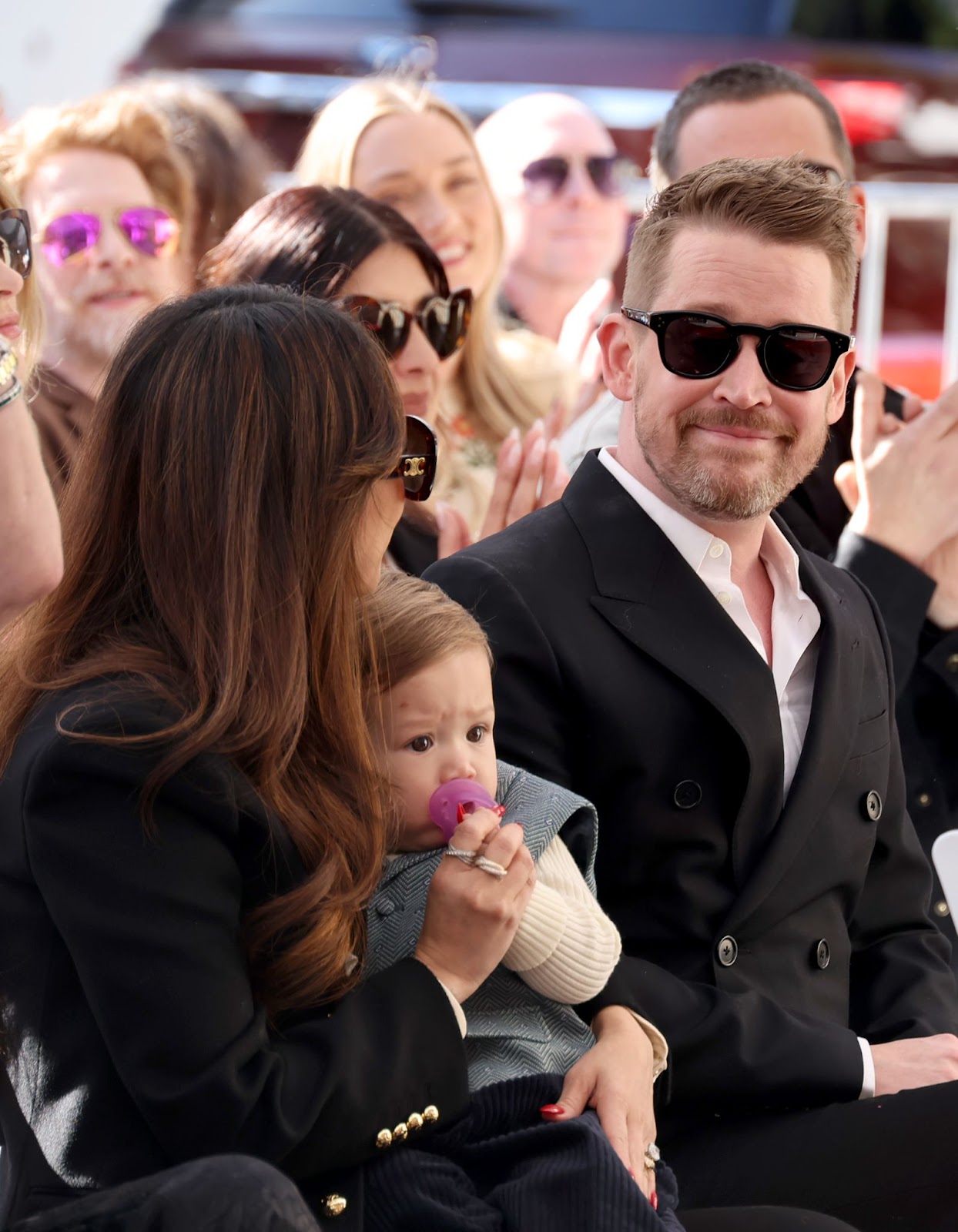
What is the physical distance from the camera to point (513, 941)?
2.22m

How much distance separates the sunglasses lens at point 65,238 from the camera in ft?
14.5

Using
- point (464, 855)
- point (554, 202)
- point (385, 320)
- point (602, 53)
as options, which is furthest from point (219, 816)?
point (602, 53)

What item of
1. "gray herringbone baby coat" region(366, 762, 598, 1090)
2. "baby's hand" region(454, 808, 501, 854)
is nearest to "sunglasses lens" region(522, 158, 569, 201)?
"gray herringbone baby coat" region(366, 762, 598, 1090)

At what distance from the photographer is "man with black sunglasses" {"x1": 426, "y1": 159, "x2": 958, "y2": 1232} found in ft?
8.18

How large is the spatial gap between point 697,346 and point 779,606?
0.47 meters

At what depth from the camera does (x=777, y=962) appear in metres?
2.65

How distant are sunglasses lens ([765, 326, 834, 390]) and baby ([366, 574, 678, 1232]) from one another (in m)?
0.68

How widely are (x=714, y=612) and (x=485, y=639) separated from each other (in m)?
0.47

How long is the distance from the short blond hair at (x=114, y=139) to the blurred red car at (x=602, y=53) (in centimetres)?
563

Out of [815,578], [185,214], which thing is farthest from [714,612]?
[185,214]

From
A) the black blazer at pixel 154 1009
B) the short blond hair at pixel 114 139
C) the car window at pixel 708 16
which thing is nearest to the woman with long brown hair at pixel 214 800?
the black blazer at pixel 154 1009

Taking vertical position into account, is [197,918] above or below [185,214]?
below

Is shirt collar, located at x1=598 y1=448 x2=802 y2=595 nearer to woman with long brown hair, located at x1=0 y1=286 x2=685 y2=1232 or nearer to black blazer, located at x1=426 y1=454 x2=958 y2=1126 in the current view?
black blazer, located at x1=426 y1=454 x2=958 y2=1126

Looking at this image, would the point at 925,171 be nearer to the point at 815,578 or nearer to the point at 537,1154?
the point at 815,578
